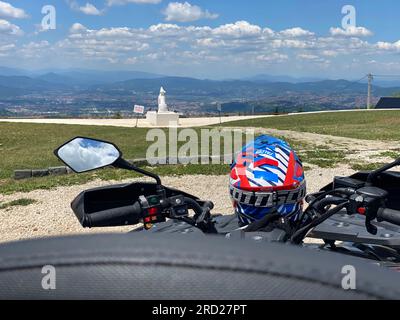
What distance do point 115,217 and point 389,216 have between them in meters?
1.32

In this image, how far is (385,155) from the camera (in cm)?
1341

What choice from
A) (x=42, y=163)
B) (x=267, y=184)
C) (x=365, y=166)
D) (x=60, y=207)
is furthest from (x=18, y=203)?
(x=365, y=166)

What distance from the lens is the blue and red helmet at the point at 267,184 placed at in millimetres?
2111

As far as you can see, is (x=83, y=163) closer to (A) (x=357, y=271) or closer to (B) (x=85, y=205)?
(B) (x=85, y=205)

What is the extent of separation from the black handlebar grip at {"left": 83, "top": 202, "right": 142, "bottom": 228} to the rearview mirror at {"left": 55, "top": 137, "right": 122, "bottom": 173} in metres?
0.26

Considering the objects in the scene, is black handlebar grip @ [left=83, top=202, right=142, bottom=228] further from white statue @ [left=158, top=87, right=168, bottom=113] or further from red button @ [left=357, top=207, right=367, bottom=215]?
white statue @ [left=158, top=87, right=168, bottom=113]

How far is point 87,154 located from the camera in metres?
2.53

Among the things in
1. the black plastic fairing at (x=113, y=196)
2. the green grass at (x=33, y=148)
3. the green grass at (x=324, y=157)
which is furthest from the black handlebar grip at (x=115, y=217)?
the green grass at (x=324, y=157)

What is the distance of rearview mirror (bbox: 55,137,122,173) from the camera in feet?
8.04

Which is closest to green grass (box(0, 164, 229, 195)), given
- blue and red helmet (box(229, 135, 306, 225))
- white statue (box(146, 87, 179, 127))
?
blue and red helmet (box(229, 135, 306, 225))

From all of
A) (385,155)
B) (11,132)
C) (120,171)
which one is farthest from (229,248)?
(11,132)

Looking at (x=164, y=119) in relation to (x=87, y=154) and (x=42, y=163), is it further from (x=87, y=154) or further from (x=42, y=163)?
(x=87, y=154)

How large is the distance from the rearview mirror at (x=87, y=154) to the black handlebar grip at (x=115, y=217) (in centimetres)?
26

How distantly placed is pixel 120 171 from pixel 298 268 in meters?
10.1
